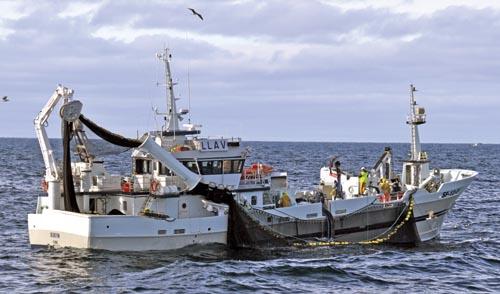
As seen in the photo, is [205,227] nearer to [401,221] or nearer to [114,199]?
[114,199]

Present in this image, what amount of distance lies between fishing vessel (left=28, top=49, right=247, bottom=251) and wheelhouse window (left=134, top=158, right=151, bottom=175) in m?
0.04

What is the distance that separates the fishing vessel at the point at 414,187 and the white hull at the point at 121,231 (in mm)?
5997

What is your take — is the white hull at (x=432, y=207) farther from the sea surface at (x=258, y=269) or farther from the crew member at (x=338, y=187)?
the crew member at (x=338, y=187)

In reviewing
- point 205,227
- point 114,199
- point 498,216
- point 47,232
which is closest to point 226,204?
point 205,227

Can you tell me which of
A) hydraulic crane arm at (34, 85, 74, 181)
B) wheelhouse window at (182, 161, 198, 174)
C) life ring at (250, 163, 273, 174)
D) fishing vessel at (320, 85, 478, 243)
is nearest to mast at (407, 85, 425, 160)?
fishing vessel at (320, 85, 478, 243)

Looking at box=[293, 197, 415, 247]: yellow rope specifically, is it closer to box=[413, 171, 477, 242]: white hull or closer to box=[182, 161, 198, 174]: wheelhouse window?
box=[413, 171, 477, 242]: white hull

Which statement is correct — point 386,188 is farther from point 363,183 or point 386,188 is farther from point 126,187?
point 126,187

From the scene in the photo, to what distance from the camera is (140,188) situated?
1469 inches

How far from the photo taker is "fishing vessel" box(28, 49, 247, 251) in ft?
114

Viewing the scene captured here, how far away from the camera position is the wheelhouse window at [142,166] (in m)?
37.9

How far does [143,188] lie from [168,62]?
537 cm

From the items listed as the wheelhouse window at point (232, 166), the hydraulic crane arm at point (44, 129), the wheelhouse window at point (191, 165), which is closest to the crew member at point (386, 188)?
the wheelhouse window at point (232, 166)

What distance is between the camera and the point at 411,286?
30.1 m

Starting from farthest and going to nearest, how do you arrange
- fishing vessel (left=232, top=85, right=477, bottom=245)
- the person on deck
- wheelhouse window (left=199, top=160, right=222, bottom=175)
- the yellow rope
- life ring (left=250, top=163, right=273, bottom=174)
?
the person on deck
life ring (left=250, top=163, right=273, bottom=174)
the yellow rope
fishing vessel (left=232, top=85, right=477, bottom=245)
wheelhouse window (left=199, top=160, right=222, bottom=175)
